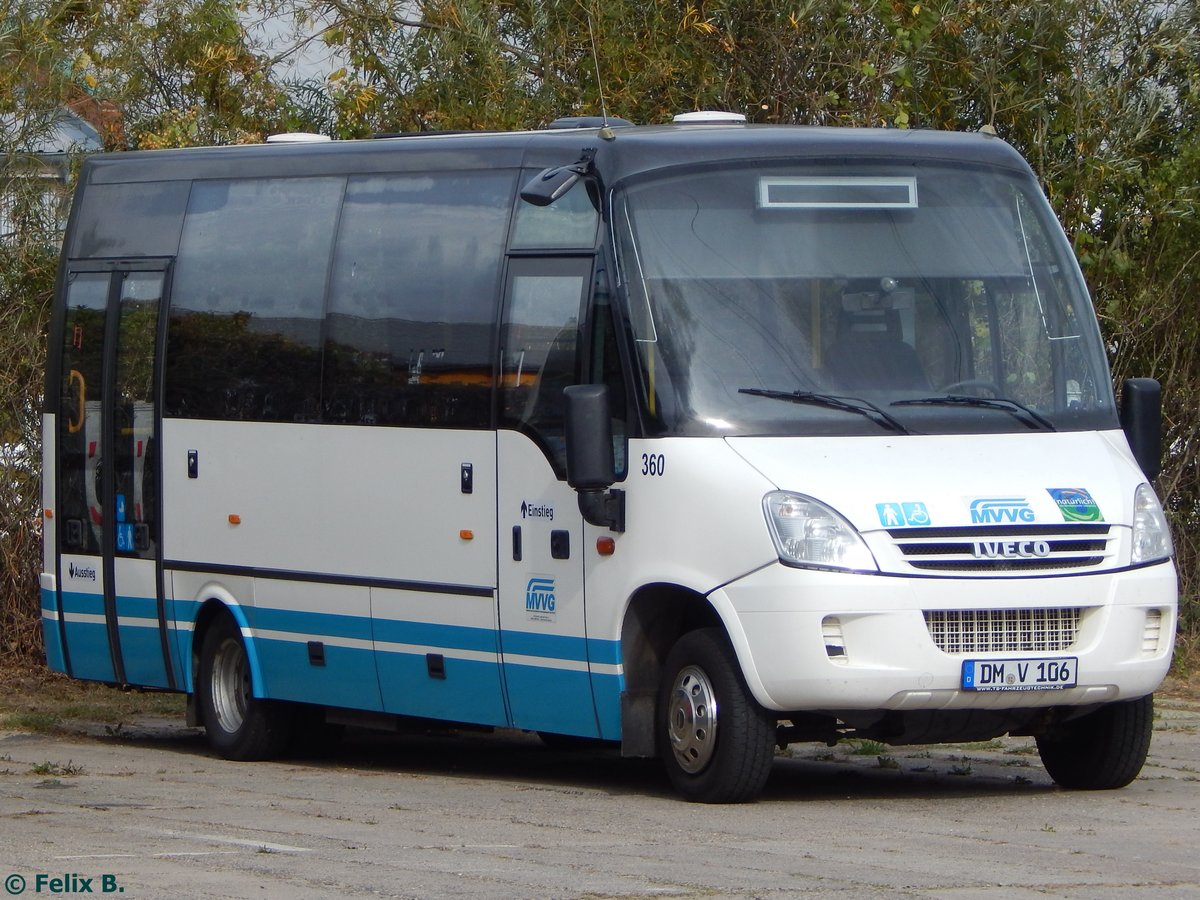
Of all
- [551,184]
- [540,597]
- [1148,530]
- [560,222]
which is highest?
[551,184]

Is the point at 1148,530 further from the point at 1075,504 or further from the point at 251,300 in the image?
the point at 251,300

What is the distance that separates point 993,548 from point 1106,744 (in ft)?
4.46

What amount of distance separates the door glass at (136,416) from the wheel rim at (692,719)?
13.9ft

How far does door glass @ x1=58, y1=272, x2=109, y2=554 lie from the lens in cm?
1408

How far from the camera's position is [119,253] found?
14.1 metres

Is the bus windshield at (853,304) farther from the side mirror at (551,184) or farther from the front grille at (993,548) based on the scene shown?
the front grille at (993,548)

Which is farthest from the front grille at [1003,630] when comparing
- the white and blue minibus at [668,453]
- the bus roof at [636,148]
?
the bus roof at [636,148]

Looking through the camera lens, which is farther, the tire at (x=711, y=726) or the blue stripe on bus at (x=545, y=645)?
the blue stripe on bus at (x=545, y=645)

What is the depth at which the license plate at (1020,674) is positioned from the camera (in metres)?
9.89

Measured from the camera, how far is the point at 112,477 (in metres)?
13.9

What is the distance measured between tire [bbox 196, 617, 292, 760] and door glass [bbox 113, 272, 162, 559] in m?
0.69

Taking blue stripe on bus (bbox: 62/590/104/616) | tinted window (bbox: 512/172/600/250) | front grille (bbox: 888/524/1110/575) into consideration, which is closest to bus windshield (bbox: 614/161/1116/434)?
tinted window (bbox: 512/172/600/250)

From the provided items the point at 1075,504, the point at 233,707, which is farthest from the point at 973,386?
the point at 233,707

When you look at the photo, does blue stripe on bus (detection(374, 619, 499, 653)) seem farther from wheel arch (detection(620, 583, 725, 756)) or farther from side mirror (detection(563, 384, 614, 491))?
side mirror (detection(563, 384, 614, 491))
